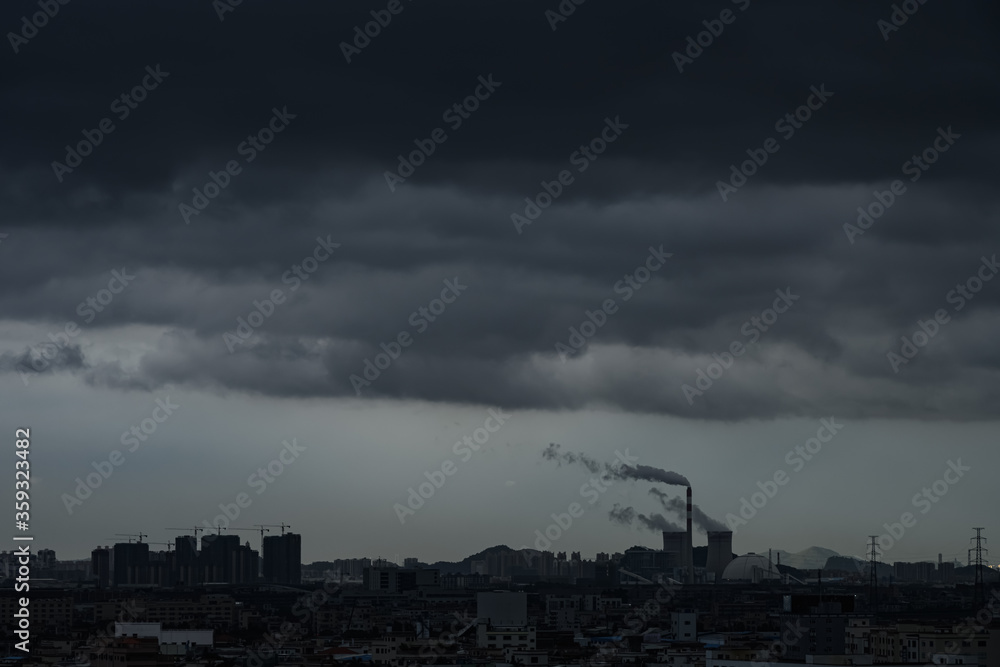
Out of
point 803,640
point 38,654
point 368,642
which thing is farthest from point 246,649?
point 803,640

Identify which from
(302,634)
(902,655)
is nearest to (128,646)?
(902,655)

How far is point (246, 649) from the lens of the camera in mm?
129625

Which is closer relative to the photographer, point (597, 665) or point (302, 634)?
point (597, 665)

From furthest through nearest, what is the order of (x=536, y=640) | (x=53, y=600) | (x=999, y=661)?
(x=53, y=600), (x=536, y=640), (x=999, y=661)

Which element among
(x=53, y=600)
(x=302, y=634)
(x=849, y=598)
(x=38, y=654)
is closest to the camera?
(x=849, y=598)

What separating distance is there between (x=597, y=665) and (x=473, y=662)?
857cm

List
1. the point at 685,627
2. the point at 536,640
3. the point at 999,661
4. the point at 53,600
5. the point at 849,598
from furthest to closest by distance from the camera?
the point at 53,600
the point at 685,627
the point at 536,640
the point at 849,598
the point at 999,661

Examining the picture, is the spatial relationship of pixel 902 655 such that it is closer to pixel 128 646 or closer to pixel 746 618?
pixel 128 646

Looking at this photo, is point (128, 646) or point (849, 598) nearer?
point (128, 646)

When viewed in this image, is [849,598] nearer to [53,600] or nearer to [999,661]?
[999,661]

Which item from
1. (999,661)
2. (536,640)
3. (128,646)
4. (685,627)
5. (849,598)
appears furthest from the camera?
(685,627)

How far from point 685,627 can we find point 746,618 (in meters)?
59.8

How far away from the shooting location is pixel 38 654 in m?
113

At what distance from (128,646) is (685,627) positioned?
65.0 m
